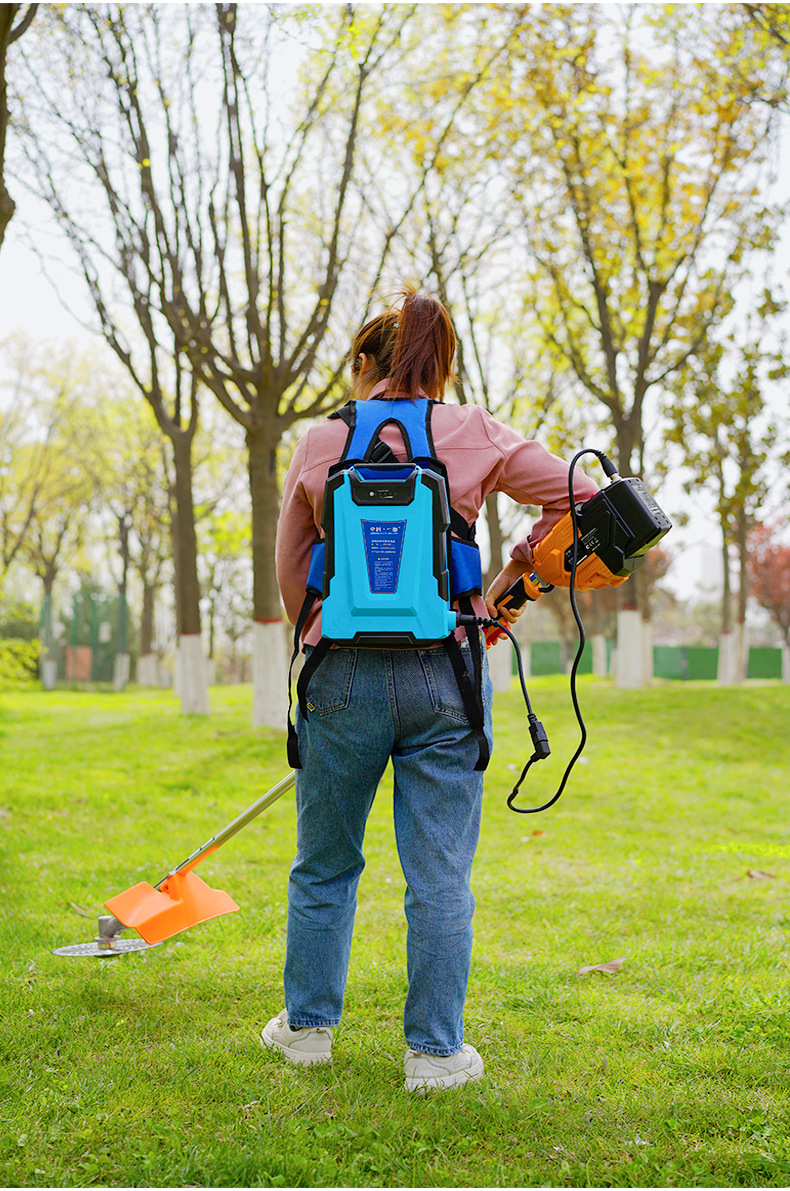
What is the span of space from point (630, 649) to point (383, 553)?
14.5 m

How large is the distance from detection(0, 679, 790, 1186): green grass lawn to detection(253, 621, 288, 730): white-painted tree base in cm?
368

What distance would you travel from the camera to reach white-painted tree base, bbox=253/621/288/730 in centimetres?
1063

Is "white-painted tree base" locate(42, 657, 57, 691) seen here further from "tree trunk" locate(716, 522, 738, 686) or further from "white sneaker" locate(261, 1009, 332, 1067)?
"white sneaker" locate(261, 1009, 332, 1067)

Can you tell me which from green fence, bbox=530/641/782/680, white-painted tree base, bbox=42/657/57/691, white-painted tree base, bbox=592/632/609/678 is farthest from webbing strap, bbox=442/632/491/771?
green fence, bbox=530/641/782/680

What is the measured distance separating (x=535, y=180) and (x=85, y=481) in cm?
1895

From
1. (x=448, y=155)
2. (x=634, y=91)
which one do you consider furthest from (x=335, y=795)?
(x=634, y=91)

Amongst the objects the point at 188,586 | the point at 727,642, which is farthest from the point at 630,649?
the point at 727,642

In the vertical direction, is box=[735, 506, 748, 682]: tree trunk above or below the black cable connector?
above

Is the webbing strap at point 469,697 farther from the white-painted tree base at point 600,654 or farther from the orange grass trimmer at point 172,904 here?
the white-painted tree base at point 600,654

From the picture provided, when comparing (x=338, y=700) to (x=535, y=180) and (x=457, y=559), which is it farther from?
(x=535, y=180)

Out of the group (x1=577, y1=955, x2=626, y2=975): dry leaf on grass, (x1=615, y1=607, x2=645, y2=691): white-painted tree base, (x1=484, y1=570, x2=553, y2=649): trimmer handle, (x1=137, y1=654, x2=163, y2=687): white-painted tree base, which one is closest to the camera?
(x1=484, y1=570, x2=553, y2=649): trimmer handle

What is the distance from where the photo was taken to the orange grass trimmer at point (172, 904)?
3180mm

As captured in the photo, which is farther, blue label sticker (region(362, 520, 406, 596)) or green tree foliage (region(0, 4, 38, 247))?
green tree foliage (region(0, 4, 38, 247))

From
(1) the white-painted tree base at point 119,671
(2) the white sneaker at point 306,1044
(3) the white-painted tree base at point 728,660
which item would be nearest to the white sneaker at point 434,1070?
(2) the white sneaker at point 306,1044
